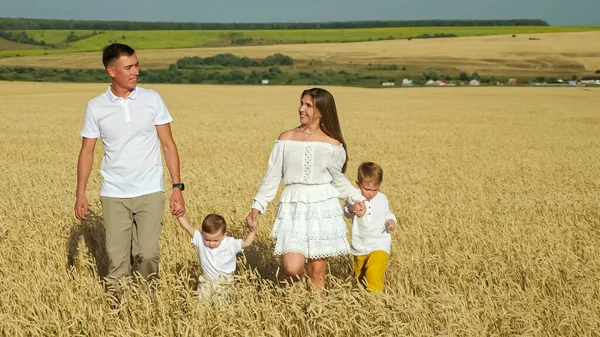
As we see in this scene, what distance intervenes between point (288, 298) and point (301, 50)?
9196 cm

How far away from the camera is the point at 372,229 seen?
18.8 ft

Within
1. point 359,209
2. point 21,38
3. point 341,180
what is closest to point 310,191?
point 341,180

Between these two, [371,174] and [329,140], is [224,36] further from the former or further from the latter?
[329,140]

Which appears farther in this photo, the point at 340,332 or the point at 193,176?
the point at 193,176

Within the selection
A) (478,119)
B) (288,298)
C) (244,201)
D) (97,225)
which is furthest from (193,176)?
(478,119)

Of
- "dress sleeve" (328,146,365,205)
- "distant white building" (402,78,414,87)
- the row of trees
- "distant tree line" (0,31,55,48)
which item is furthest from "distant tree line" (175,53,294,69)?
"dress sleeve" (328,146,365,205)

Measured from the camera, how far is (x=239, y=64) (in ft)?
281

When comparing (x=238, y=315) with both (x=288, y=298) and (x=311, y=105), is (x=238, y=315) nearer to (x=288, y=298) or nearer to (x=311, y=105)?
(x=288, y=298)

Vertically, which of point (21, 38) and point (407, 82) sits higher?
point (21, 38)

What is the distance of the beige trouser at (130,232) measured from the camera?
556cm

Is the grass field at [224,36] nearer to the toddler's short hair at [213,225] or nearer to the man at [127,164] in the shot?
the man at [127,164]

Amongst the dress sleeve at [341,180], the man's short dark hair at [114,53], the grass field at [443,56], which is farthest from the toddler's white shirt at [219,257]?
the grass field at [443,56]

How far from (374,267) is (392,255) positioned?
1216 millimetres

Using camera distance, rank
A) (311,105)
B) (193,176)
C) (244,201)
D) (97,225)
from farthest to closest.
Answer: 1. (193,176)
2. (244,201)
3. (97,225)
4. (311,105)
